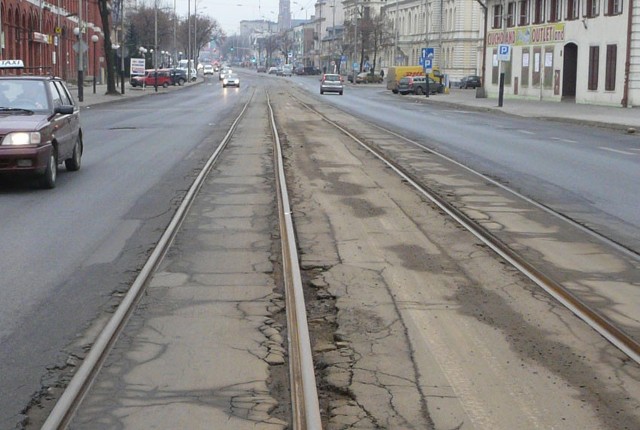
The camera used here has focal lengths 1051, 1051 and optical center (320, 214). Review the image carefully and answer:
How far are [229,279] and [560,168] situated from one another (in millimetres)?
11487

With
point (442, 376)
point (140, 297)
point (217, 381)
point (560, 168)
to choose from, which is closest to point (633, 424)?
point (442, 376)

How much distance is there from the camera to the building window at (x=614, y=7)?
4928 cm

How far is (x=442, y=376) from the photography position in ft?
19.9

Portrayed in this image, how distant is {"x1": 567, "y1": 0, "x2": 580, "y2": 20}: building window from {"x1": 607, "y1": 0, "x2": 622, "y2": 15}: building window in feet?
13.2

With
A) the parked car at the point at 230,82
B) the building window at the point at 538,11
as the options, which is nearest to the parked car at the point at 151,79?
the parked car at the point at 230,82

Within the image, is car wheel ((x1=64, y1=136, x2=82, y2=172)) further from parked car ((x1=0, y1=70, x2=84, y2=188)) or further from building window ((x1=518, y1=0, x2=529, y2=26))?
building window ((x1=518, y1=0, x2=529, y2=26))

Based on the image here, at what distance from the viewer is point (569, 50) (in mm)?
56625

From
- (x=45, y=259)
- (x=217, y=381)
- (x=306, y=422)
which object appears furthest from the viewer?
(x=45, y=259)

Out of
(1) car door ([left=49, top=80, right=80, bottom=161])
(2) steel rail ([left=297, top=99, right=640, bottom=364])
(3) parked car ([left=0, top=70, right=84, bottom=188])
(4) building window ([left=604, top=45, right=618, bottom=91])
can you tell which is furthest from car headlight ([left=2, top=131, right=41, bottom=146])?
(4) building window ([left=604, top=45, right=618, bottom=91])

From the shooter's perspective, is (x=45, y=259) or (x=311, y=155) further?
(x=311, y=155)

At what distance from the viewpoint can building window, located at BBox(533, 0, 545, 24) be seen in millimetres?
59875

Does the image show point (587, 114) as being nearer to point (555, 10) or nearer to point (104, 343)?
point (555, 10)

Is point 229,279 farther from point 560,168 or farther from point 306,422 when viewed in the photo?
point 560,168

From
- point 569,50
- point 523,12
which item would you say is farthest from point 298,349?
point 523,12
